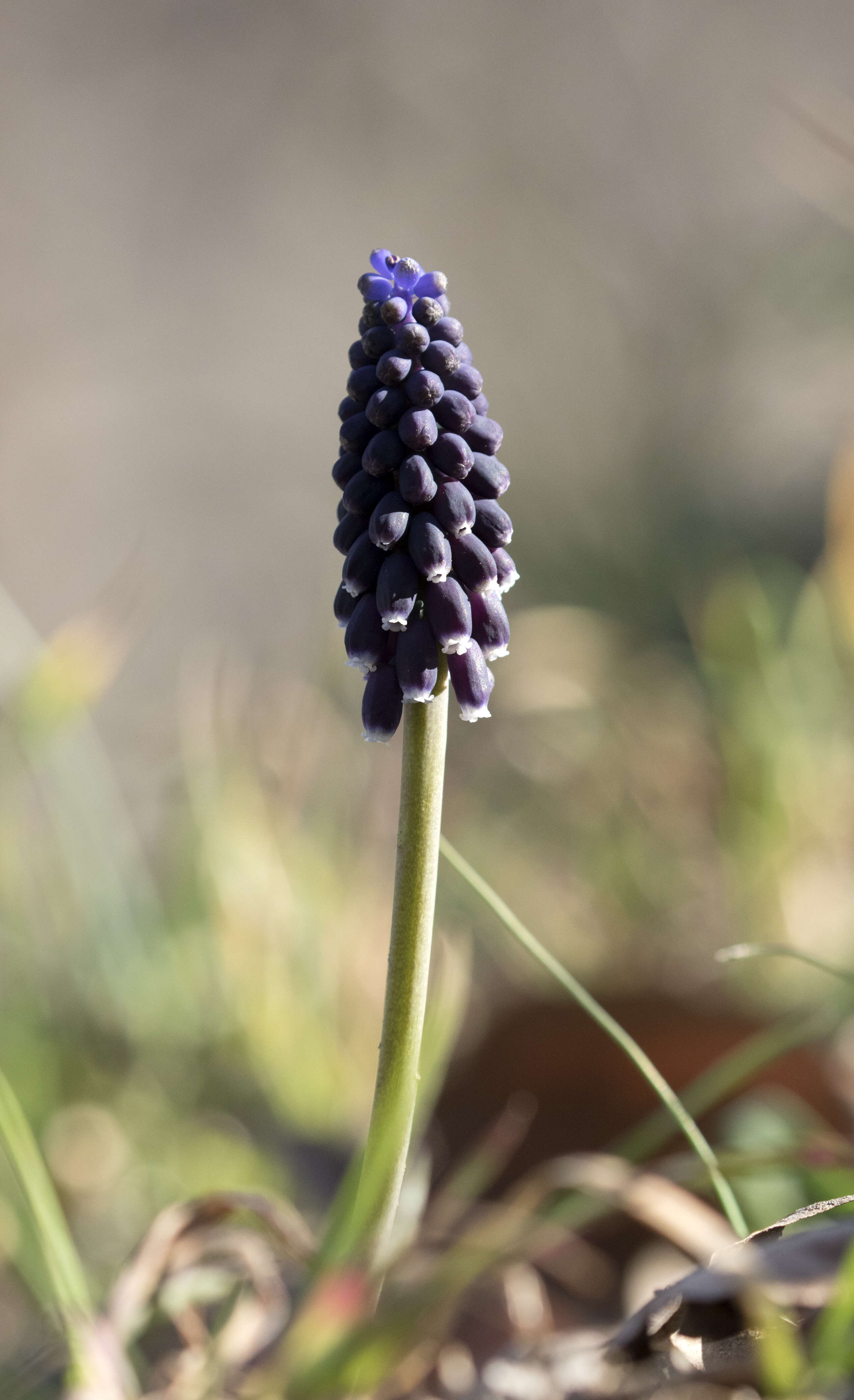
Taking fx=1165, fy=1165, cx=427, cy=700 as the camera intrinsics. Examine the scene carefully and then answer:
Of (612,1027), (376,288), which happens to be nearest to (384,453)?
(376,288)

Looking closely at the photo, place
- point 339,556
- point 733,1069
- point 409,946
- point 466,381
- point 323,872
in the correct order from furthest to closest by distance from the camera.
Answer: point 339,556
point 323,872
point 733,1069
point 466,381
point 409,946

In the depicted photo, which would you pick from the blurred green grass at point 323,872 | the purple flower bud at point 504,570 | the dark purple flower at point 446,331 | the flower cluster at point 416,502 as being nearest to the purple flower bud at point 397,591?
the flower cluster at point 416,502

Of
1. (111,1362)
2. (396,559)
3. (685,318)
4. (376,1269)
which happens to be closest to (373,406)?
(396,559)

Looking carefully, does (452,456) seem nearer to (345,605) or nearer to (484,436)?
(484,436)

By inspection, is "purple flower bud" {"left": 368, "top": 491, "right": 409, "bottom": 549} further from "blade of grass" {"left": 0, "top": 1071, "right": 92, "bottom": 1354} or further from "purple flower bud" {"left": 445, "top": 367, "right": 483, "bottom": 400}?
"blade of grass" {"left": 0, "top": 1071, "right": 92, "bottom": 1354}

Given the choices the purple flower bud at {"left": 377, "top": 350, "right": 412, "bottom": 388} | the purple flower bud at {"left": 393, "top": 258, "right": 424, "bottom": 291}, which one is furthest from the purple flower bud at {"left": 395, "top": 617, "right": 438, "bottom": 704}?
the purple flower bud at {"left": 393, "top": 258, "right": 424, "bottom": 291}

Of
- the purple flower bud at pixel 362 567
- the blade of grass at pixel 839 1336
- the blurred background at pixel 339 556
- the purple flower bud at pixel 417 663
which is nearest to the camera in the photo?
the blade of grass at pixel 839 1336

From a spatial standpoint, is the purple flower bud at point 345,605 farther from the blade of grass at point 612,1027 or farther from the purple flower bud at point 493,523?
the blade of grass at point 612,1027
